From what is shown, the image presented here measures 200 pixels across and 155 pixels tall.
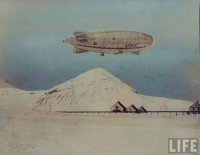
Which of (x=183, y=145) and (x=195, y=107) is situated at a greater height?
(x=195, y=107)

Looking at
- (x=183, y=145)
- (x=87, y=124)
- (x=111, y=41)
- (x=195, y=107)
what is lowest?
(x=183, y=145)

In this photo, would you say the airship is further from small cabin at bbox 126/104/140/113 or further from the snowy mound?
small cabin at bbox 126/104/140/113

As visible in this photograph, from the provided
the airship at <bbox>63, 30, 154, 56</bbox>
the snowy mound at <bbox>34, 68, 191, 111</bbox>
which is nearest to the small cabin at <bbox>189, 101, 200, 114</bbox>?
the snowy mound at <bbox>34, 68, 191, 111</bbox>

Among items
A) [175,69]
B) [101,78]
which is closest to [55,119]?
[101,78]

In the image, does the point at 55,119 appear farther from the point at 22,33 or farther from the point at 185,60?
the point at 185,60

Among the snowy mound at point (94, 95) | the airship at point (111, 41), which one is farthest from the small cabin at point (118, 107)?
the airship at point (111, 41)

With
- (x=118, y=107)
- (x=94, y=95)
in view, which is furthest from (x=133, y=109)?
(x=94, y=95)

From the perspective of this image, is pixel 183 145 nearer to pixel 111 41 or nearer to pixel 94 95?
pixel 94 95
